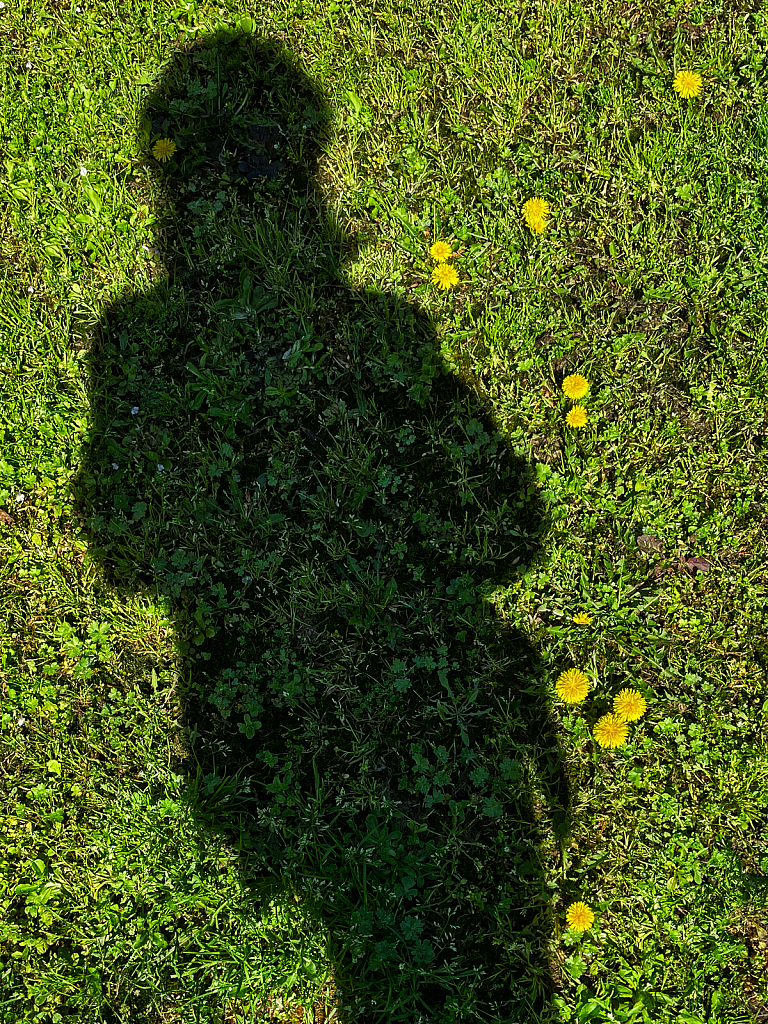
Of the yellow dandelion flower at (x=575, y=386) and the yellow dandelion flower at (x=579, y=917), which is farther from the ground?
the yellow dandelion flower at (x=575, y=386)

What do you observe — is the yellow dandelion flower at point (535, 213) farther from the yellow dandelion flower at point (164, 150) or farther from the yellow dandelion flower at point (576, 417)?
the yellow dandelion flower at point (164, 150)

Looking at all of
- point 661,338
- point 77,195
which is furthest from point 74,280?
point 661,338

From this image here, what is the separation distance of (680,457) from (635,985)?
81.5 inches

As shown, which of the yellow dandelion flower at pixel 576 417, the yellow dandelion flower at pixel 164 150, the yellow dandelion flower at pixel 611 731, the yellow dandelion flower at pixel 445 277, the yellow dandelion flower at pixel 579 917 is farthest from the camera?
the yellow dandelion flower at pixel 164 150

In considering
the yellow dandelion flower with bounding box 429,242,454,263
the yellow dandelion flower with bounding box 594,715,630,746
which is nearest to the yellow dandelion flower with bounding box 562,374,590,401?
the yellow dandelion flower with bounding box 429,242,454,263

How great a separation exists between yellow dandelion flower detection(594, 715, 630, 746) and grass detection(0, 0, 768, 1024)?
0.06 meters

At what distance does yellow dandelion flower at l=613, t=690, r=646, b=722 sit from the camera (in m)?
2.97

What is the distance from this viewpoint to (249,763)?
304cm

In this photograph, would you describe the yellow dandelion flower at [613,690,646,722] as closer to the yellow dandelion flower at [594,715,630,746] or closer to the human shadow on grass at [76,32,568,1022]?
the yellow dandelion flower at [594,715,630,746]

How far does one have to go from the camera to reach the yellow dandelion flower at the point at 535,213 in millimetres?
3430

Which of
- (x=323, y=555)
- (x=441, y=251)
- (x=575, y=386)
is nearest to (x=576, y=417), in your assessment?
(x=575, y=386)

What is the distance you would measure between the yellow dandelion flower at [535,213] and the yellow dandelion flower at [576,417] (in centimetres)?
88

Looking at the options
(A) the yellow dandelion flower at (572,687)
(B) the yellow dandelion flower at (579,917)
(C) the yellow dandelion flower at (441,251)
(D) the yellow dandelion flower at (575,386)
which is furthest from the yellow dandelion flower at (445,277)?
(B) the yellow dandelion flower at (579,917)

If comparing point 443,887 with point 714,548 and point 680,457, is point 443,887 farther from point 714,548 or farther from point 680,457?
point 680,457
